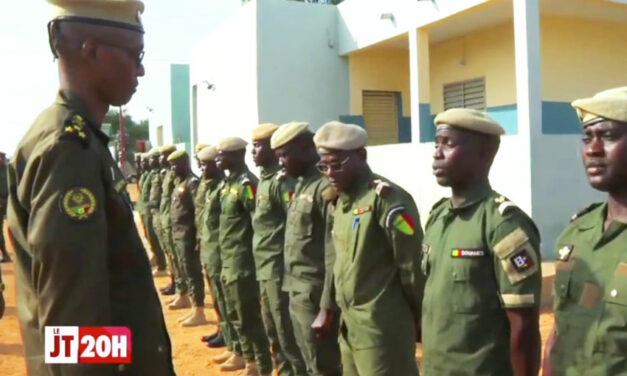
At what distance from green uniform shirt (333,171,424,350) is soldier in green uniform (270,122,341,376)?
1.45 ft

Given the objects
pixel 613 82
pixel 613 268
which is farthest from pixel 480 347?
pixel 613 82

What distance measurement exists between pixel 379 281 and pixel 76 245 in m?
2.09

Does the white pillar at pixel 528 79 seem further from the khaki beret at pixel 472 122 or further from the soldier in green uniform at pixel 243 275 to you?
the khaki beret at pixel 472 122

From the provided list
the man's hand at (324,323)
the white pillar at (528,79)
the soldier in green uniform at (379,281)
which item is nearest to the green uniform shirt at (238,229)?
the man's hand at (324,323)

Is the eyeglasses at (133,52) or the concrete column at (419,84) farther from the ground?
the concrete column at (419,84)

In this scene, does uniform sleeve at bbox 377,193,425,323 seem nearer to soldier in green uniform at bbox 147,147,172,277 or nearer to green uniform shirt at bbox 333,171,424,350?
green uniform shirt at bbox 333,171,424,350

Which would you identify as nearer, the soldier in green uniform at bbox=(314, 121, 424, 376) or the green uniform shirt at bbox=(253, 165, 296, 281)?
the soldier in green uniform at bbox=(314, 121, 424, 376)

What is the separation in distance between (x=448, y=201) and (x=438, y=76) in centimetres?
1012

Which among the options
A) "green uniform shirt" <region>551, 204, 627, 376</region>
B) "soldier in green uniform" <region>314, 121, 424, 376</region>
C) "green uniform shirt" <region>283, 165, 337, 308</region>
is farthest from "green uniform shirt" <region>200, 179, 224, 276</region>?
"green uniform shirt" <region>551, 204, 627, 376</region>

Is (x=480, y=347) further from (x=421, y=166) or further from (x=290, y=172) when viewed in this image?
(x=421, y=166)

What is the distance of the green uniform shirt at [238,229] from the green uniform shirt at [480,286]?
10.1 feet

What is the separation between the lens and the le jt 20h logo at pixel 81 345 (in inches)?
62.4

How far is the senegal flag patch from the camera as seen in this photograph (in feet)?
11.0

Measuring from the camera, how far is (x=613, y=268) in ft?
6.89
